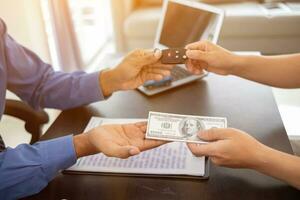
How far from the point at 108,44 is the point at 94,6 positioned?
415 millimetres

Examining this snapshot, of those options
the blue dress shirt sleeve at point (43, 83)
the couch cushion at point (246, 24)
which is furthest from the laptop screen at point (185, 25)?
the couch cushion at point (246, 24)

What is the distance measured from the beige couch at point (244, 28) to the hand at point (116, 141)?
1895 mm

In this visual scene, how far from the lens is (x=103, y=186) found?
704mm

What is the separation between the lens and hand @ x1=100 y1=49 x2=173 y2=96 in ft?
3.23

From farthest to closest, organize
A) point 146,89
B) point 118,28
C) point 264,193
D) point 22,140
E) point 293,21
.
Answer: point 118,28 → point 293,21 → point 22,140 → point 146,89 → point 264,193

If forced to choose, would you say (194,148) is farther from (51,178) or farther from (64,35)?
(64,35)

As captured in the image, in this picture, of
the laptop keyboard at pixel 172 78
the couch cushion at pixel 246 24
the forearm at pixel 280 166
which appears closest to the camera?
the forearm at pixel 280 166

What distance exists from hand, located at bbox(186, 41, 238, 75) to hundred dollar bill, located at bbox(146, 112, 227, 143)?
265 millimetres

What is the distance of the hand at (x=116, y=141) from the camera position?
0.70 meters

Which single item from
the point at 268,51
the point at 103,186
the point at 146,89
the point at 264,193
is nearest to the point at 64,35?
the point at 146,89

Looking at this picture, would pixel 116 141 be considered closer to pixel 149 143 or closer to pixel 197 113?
pixel 149 143

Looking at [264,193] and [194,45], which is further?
[194,45]

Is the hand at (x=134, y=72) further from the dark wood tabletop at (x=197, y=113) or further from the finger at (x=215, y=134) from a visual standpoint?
the finger at (x=215, y=134)

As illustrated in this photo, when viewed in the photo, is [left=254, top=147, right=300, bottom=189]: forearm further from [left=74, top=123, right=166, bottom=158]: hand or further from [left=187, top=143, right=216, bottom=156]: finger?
[left=74, top=123, right=166, bottom=158]: hand
